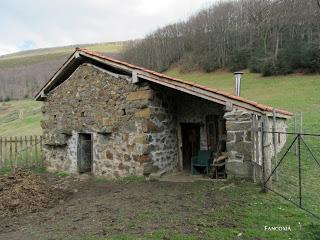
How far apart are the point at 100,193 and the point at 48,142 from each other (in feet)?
16.3

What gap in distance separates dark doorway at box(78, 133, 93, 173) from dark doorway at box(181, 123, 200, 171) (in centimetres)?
337

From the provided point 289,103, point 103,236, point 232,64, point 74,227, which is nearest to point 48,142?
point 74,227

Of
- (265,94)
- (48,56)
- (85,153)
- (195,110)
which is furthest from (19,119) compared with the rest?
(48,56)

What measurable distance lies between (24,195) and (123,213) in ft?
11.1

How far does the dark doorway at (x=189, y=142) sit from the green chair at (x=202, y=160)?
0.82 metres

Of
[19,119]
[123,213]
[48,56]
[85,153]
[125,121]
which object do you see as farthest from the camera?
[48,56]

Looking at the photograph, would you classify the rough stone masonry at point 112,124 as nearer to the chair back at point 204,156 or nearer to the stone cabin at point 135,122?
the stone cabin at point 135,122

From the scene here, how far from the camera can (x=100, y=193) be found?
973 centimetres

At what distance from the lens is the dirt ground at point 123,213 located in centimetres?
639

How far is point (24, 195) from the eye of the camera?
9.35 meters

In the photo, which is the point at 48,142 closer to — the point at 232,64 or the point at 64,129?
the point at 64,129

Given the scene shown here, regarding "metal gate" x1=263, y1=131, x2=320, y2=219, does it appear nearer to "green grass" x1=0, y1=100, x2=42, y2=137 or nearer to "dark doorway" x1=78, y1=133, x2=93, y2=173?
"dark doorway" x1=78, y1=133, x2=93, y2=173

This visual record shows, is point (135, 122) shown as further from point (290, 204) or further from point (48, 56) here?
point (48, 56)

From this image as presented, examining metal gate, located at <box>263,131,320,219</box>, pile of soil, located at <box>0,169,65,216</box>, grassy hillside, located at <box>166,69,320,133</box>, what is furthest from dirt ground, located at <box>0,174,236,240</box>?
grassy hillside, located at <box>166,69,320,133</box>
